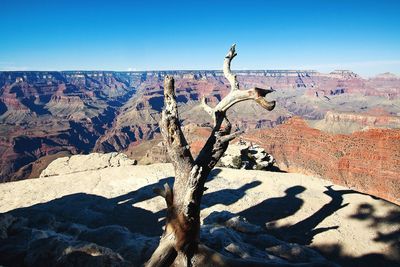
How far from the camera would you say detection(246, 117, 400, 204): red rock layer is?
177 feet

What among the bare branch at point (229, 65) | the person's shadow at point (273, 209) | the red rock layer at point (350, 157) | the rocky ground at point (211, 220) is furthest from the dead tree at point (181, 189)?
the red rock layer at point (350, 157)

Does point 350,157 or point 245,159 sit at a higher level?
point 245,159

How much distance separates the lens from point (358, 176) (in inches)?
2274

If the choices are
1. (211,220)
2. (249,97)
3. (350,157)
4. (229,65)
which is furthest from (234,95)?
(350,157)

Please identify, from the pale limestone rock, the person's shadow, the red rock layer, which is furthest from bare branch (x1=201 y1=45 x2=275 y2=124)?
the red rock layer

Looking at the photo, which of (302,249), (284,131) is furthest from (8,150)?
(302,249)

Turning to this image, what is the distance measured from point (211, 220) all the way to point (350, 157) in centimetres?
5088

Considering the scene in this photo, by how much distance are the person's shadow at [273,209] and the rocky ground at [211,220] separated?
6 centimetres

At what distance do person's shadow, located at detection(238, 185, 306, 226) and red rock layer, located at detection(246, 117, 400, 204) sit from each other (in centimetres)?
3750

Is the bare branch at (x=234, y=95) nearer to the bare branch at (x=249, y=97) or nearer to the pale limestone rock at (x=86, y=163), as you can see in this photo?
the bare branch at (x=249, y=97)

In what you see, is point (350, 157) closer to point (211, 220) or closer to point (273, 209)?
point (273, 209)

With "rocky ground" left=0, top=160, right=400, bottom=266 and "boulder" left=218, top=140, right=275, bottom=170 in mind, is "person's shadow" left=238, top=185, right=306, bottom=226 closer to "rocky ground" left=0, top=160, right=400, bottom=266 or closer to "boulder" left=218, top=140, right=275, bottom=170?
"rocky ground" left=0, top=160, right=400, bottom=266

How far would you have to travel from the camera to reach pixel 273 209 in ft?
69.1

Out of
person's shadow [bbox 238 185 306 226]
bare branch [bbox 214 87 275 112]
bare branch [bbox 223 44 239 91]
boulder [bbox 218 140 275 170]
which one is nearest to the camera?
bare branch [bbox 214 87 275 112]
